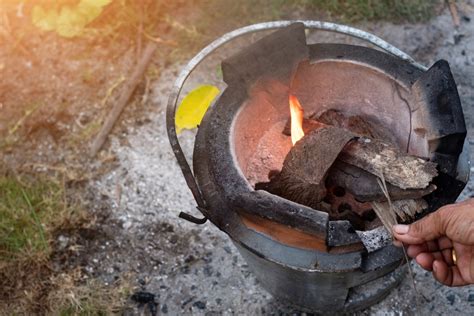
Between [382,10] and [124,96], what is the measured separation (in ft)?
5.89


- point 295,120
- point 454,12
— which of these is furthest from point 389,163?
point 454,12

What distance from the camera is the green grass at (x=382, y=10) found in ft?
12.0

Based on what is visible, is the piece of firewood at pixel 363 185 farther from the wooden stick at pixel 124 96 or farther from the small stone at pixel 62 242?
the wooden stick at pixel 124 96

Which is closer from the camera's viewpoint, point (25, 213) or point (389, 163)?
point (389, 163)

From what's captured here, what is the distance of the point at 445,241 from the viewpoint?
1.90 m

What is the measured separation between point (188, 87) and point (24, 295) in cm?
152

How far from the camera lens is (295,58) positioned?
2.18m

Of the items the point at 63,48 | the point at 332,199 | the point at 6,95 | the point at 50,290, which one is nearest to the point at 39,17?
the point at 63,48

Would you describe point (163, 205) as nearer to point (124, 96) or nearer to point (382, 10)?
point (124, 96)

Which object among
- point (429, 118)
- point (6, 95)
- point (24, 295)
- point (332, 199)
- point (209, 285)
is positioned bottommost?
point (24, 295)

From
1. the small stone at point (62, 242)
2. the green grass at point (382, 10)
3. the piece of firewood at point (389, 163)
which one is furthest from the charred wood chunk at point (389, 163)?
the green grass at point (382, 10)

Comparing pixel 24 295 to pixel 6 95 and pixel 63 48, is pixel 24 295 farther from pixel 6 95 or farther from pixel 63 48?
pixel 63 48

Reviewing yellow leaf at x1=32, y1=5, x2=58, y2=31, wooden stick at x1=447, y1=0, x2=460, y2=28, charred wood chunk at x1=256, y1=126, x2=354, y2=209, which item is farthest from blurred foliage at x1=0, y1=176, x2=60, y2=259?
wooden stick at x1=447, y1=0, x2=460, y2=28

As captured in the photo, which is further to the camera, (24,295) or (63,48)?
(63,48)
